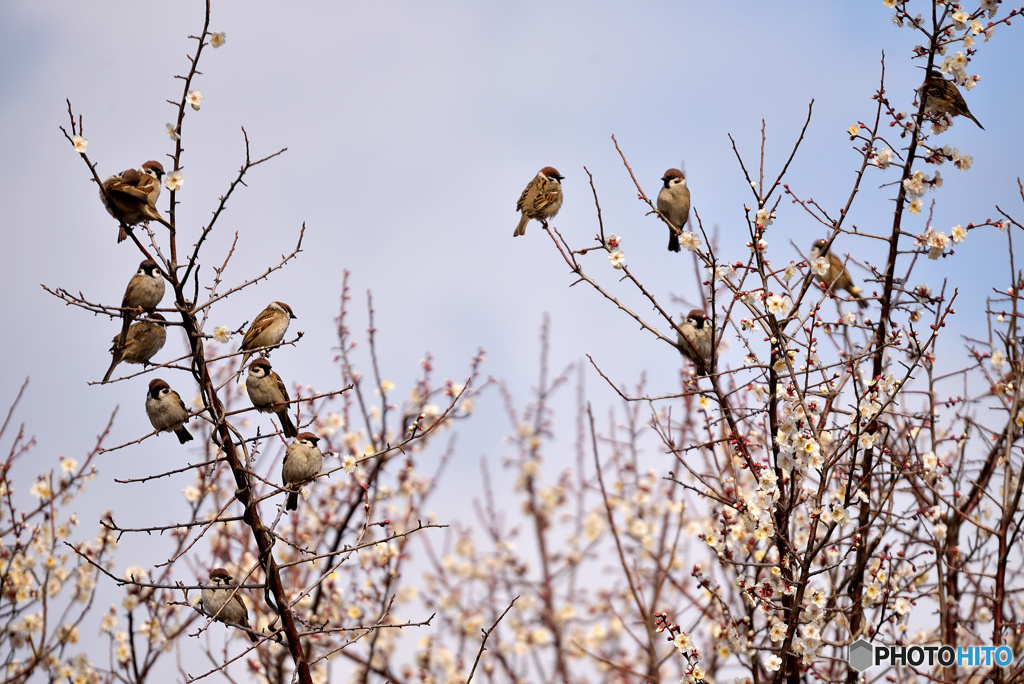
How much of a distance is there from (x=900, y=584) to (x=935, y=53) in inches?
123

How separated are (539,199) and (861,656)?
319 centimetres

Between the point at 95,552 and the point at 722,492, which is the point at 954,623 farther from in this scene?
the point at 95,552

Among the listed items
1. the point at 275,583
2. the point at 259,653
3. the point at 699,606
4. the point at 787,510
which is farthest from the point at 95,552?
the point at 787,510

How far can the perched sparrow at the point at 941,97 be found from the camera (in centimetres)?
449

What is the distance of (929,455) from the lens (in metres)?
4.90

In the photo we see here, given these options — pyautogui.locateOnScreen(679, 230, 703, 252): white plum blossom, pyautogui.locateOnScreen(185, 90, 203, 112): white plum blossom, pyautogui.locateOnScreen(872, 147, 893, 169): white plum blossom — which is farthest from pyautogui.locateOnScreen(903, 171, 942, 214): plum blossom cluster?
pyautogui.locateOnScreen(185, 90, 203, 112): white plum blossom

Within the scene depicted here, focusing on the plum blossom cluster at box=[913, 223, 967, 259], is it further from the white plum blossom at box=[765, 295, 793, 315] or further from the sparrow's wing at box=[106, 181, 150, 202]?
the sparrow's wing at box=[106, 181, 150, 202]

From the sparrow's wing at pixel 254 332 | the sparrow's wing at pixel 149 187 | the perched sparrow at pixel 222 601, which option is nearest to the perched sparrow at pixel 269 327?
the sparrow's wing at pixel 254 332

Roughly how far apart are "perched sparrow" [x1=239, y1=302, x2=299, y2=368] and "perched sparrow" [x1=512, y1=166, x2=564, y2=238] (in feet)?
4.98

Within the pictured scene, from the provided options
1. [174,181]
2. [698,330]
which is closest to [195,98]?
[174,181]

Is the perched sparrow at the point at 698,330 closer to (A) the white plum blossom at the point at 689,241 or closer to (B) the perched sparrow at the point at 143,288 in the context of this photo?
Answer: (A) the white plum blossom at the point at 689,241

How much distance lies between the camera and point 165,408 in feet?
16.2

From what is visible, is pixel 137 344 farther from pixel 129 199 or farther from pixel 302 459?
pixel 302 459

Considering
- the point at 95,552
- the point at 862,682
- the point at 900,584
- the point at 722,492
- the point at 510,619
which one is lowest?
the point at 862,682
